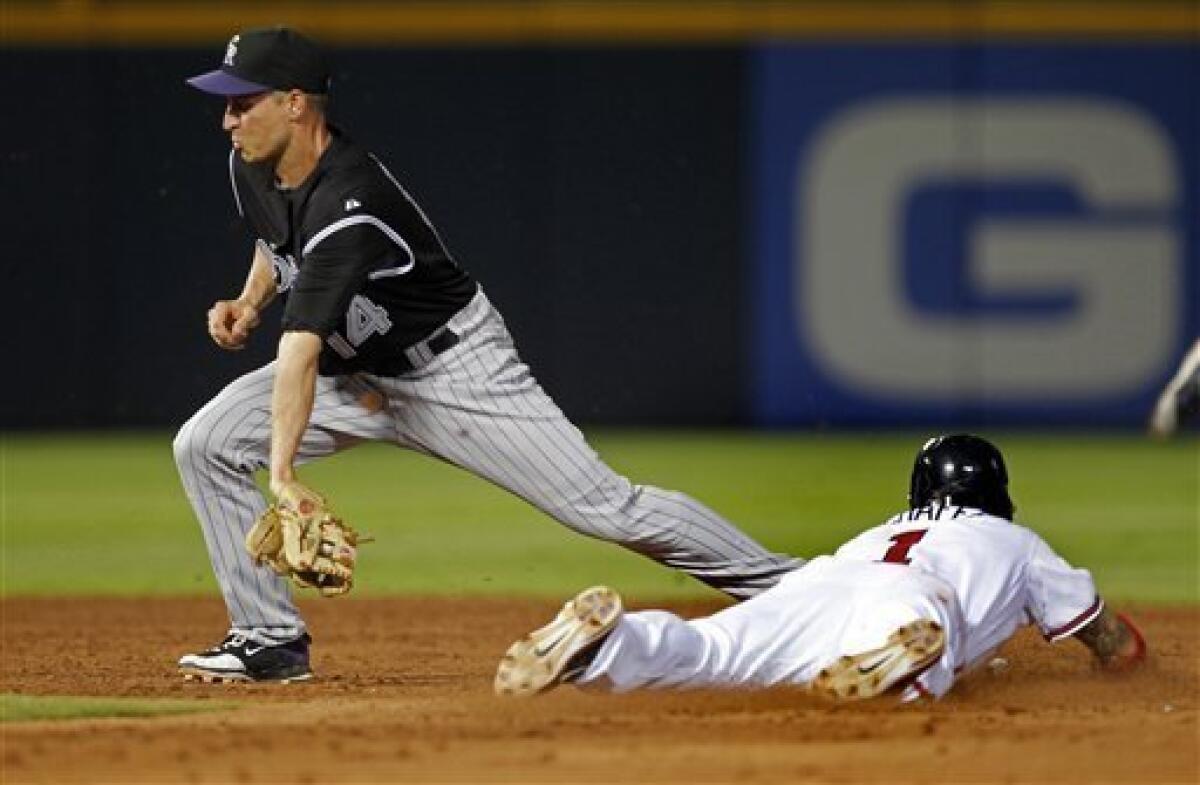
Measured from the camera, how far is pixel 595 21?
52.6ft

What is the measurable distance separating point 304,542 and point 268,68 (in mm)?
1185

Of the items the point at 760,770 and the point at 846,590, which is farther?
the point at 846,590

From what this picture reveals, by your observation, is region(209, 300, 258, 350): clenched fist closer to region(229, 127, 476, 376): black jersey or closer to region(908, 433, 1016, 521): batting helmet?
region(229, 127, 476, 376): black jersey

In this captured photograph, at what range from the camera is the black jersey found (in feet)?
19.5

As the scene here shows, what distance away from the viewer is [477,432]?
6266mm

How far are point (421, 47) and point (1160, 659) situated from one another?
384 inches

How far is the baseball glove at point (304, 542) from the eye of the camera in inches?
226

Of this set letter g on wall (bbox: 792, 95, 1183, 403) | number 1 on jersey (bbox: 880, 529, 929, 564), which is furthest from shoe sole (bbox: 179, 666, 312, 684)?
letter g on wall (bbox: 792, 95, 1183, 403)

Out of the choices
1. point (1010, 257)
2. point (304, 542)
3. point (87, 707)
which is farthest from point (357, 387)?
point (1010, 257)

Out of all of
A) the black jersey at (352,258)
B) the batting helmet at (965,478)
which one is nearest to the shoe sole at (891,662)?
the batting helmet at (965,478)

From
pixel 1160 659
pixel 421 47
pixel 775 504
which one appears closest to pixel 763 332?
pixel 421 47

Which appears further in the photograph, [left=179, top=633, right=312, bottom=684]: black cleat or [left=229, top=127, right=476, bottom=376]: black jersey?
[left=179, top=633, right=312, bottom=684]: black cleat

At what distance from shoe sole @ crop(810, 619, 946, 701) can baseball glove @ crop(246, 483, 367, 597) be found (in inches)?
47.9

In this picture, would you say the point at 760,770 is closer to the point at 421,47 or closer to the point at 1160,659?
the point at 1160,659
